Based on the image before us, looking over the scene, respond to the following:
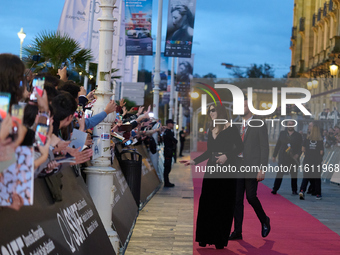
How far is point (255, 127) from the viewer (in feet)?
28.8

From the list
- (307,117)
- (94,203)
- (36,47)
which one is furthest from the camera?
(307,117)

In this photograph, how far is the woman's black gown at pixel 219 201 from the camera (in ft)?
25.4

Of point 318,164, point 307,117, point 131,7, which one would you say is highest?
point 131,7

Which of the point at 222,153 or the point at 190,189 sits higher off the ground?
the point at 222,153

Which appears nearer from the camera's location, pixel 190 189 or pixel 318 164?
pixel 318 164

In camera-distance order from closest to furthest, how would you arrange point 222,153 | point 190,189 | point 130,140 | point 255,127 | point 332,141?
1. point 222,153
2. point 255,127
3. point 130,140
4. point 190,189
5. point 332,141

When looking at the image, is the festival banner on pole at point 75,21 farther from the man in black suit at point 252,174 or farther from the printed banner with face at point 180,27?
the man in black suit at point 252,174

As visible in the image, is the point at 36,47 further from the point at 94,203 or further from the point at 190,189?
the point at 94,203

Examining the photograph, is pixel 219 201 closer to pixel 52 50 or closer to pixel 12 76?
pixel 12 76

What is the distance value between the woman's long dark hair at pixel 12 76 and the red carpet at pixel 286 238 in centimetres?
475

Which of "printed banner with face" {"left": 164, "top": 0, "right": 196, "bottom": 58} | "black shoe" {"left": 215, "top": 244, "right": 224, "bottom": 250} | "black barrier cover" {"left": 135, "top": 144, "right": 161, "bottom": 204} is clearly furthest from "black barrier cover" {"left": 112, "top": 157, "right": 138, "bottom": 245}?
"printed banner with face" {"left": 164, "top": 0, "right": 196, "bottom": 58}

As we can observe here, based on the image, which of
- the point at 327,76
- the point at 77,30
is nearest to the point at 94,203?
the point at 77,30

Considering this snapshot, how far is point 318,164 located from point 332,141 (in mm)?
6458

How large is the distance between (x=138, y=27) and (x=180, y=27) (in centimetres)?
164
